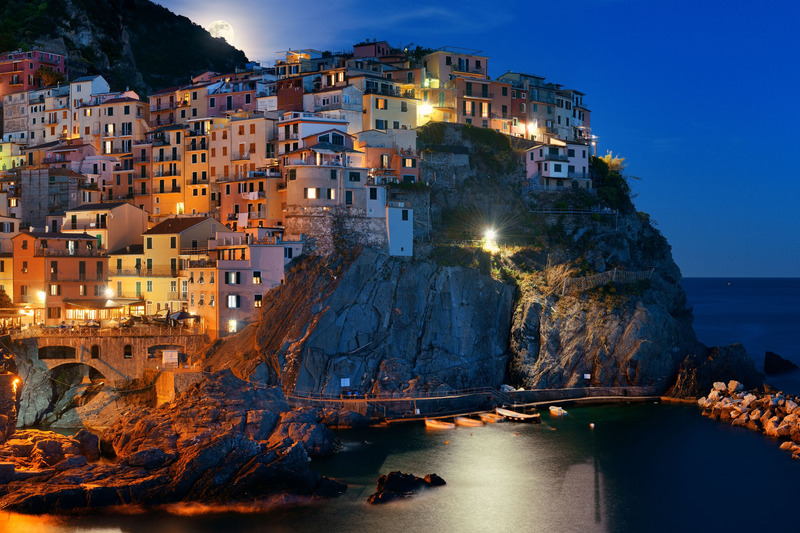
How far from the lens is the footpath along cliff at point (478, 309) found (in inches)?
2475

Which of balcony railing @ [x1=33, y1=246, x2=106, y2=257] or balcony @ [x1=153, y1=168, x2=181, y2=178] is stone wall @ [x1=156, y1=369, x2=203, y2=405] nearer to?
balcony railing @ [x1=33, y1=246, x2=106, y2=257]

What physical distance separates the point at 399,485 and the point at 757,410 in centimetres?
2784

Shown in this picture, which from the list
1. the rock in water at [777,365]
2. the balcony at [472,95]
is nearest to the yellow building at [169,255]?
the balcony at [472,95]

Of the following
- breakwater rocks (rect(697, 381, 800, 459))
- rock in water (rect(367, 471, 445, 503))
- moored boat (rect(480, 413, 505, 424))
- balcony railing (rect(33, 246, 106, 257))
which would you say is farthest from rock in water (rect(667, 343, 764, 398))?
balcony railing (rect(33, 246, 106, 257))

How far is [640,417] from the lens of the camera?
6378 cm

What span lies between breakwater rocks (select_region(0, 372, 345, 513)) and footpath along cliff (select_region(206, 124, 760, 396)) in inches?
324

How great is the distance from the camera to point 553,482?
165 feet

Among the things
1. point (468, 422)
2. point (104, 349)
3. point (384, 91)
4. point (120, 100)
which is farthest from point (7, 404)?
point (120, 100)

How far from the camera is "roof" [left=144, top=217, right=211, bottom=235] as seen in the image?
7212cm

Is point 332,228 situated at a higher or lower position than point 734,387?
higher

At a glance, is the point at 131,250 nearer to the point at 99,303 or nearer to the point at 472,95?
the point at 99,303

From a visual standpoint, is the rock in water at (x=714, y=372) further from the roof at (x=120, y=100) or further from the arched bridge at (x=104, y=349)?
the roof at (x=120, y=100)

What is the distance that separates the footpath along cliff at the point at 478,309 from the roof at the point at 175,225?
11.0 m

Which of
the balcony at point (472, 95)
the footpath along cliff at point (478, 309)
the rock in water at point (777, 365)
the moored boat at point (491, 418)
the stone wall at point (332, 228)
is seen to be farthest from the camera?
the rock in water at point (777, 365)
